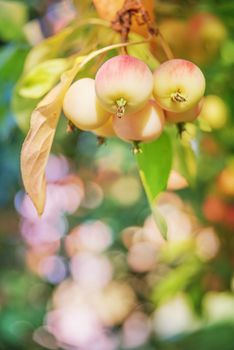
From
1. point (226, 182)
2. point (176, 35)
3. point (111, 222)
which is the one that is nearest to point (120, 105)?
point (176, 35)

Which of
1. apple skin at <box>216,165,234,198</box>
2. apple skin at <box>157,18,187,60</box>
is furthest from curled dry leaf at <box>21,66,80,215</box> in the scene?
apple skin at <box>216,165,234,198</box>

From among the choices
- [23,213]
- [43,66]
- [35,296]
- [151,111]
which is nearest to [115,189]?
[23,213]

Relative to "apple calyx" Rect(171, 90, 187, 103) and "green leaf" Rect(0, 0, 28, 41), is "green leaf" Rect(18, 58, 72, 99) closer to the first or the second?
"apple calyx" Rect(171, 90, 187, 103)

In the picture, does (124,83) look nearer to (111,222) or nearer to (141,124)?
(141,124)

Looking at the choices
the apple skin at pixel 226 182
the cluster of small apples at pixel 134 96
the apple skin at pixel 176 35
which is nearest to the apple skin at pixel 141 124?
the cluster of small apples at pixel 134 96

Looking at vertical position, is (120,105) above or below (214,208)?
above

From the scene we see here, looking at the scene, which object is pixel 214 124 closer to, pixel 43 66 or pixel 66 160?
pixel 43 66
